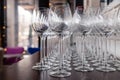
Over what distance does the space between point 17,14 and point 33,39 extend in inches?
33.7

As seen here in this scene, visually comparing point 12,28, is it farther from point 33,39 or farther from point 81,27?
point 81,27

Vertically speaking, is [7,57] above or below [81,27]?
below

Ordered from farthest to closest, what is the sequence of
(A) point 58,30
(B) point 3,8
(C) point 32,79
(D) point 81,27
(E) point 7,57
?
(B) point 3,8, (E) point 7,57, (D) point 81,27, (A) point 58,30, (C) point 32,79

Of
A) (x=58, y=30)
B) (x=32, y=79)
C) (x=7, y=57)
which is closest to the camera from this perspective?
(x=32, y=79)

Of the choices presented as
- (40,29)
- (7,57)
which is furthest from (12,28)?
(40,29)

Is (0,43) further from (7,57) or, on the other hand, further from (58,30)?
(58,30)

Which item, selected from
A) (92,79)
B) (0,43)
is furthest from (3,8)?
(92,79)

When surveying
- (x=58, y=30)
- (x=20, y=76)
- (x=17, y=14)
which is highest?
(x=17, y=14)

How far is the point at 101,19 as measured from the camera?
1011 millimetres

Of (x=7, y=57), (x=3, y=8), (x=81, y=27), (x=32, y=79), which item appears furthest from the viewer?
(x=3, y=8)

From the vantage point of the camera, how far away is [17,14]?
605 cm

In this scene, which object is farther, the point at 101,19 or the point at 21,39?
the point at 21,39

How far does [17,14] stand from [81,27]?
5.29 m

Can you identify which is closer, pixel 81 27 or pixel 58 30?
pixel 58 30
